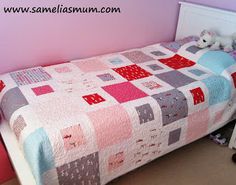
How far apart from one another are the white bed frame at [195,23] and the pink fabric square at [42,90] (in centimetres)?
29

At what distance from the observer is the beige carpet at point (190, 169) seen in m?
1.65

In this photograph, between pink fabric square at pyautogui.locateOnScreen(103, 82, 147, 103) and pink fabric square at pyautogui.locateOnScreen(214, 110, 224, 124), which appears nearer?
pink fabric square at pyautogui.locateOnScreen(103, 82, 147, 103)

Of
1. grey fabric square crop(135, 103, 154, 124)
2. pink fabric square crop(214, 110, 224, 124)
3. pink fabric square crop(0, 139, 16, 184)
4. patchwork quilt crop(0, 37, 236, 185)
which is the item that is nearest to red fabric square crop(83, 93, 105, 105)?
patchwork quilt crop(0, 37, 236, 185)

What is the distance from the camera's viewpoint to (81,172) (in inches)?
49.7

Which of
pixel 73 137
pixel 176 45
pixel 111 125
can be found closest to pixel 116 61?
pixel 176 45

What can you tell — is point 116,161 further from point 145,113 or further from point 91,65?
point 91,65

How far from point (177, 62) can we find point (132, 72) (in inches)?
18.7

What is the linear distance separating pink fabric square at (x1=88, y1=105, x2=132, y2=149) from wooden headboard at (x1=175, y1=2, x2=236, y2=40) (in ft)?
4.71

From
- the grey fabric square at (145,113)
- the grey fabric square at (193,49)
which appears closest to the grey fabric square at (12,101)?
the grey fabric square at (145,113)

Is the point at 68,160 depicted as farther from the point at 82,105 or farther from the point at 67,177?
the point at 82,105

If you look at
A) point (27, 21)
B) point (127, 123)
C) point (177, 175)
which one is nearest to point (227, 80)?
point (177, 175)

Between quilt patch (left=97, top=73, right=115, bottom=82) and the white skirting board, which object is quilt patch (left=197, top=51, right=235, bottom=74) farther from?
the white skirting board

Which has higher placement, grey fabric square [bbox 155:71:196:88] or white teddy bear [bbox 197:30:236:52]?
white teddy bear [bbox 197:30:236:52]

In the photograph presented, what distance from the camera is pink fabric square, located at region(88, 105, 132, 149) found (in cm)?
129
